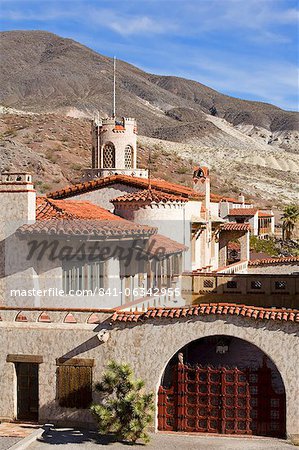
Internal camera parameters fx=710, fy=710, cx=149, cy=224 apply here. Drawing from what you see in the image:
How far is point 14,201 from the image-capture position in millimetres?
21047

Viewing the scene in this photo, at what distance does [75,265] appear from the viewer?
21.4 meters

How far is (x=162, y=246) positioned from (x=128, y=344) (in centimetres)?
601

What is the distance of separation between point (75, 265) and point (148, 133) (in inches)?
6477

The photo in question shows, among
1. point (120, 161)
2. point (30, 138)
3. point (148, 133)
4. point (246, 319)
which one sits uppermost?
point (148, 133)

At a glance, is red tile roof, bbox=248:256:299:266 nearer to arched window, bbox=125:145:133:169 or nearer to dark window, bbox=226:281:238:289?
arched window, bbox=125:145:133:169

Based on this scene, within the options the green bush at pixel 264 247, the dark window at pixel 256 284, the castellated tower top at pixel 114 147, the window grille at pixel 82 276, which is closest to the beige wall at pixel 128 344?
the window grille at pixel 82 276

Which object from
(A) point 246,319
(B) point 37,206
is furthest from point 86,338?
(B) point 37,206

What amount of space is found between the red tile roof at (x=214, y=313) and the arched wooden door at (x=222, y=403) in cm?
131

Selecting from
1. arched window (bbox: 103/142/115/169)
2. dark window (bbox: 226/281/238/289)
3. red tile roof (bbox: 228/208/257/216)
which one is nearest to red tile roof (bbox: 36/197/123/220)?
dark window (bbox: 226/281/238/289)

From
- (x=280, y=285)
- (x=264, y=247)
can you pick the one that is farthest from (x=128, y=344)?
(x=264, y=247)

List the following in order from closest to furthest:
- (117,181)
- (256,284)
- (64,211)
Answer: (64,211) < (256,284) < (117,181)

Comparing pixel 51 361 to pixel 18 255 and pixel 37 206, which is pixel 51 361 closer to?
pixel 18 255

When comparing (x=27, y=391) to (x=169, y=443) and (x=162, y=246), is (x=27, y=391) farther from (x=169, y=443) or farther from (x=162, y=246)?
(x=162, y=246)

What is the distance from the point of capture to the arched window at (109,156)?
36219mm
